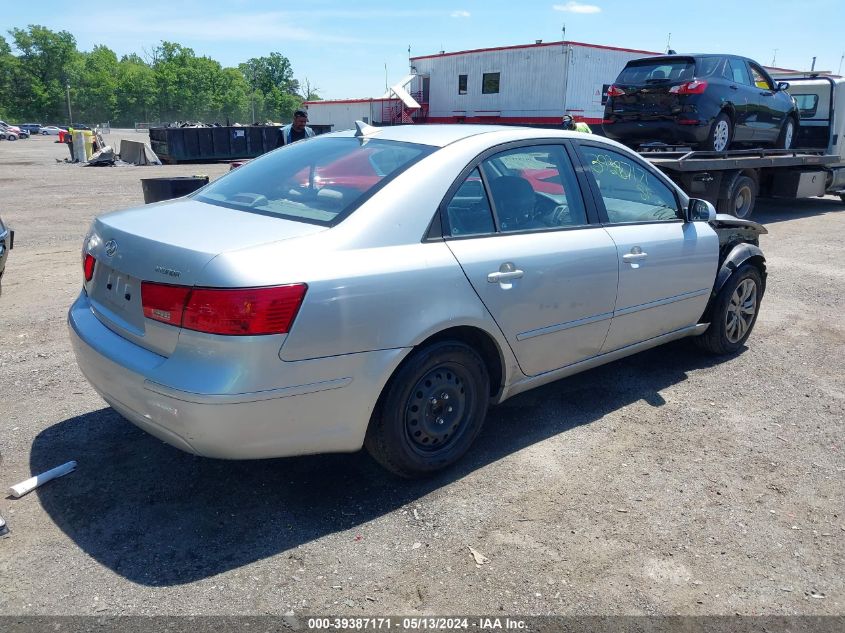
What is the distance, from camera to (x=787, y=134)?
13078mm

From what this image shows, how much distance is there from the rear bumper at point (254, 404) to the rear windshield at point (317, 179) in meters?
0.70

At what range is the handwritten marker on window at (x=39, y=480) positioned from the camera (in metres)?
3.12

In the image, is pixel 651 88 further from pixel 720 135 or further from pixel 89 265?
pixel 89 265

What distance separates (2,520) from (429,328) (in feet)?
6.65

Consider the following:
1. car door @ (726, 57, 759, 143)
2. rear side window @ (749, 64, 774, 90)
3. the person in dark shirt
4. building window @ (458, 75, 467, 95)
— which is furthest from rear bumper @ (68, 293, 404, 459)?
building window @ (458, 75, 467, 95)

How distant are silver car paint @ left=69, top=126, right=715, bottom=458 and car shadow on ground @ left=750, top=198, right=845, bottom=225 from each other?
454 inches

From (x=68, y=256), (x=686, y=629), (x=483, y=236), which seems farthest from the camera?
(x=68, y=256)

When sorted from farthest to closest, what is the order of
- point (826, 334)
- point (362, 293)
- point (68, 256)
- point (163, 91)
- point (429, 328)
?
point (163, 91) → point (68, 256) → point (826, 334) → point (429, 328) → point (362, 293)

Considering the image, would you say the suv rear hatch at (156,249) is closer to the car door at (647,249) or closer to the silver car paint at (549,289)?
the silver car paint at (549,289)

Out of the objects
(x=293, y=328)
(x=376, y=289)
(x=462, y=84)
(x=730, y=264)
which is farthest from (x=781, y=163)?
(x=462, y=84)

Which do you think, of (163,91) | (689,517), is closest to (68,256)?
(689,517)

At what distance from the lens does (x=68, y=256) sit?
27.7 feet

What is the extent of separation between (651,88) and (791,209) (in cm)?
633

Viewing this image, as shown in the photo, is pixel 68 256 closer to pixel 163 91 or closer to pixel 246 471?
pixel 246 471
